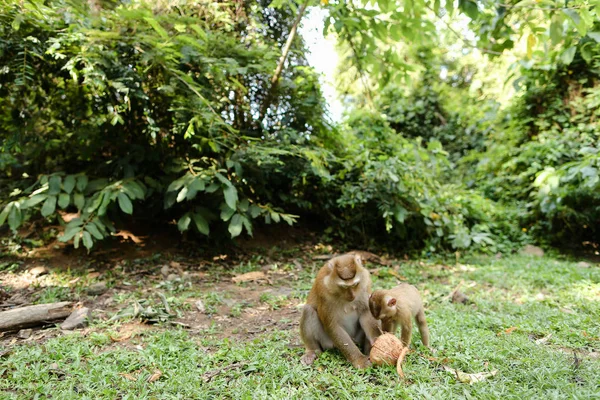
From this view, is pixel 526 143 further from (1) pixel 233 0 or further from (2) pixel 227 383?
(2) pixel 227 383

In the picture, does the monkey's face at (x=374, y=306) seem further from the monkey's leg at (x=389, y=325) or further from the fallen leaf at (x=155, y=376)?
the fallen leaf at (x=155, y=376)

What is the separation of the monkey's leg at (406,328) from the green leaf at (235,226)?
2.72 m

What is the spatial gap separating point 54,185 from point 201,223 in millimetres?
1757

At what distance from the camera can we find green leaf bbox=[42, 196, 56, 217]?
4648 mm

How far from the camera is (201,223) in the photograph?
5.44m

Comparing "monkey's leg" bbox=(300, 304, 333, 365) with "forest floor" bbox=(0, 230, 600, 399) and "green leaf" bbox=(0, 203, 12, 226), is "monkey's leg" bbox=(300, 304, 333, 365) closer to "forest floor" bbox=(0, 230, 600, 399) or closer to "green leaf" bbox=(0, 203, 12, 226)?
"forest floor" bbox=(0, 230, 600, 399)

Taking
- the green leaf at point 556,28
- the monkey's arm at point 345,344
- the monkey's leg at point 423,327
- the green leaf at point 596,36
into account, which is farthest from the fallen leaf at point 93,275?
the green leaf at point 596,36

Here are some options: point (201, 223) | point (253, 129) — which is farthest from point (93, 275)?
point (253, 129)

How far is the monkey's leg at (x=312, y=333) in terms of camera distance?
3.15m

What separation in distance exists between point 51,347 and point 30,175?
3.51 meters

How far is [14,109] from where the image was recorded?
528 centimetres

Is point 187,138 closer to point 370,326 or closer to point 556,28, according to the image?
point 370,326

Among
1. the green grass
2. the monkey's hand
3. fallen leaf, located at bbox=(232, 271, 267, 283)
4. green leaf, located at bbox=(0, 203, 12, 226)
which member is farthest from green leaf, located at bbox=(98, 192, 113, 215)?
the monkey's hand

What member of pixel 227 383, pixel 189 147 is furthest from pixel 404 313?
pixel 189 147
